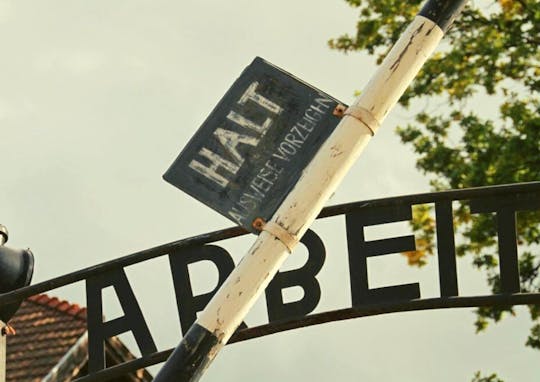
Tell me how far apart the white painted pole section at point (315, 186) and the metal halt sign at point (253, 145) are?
0.95 ft

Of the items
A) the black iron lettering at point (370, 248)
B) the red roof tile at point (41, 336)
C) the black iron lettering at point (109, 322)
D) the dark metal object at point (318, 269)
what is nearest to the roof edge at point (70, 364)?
the red roof tile at point (41, 336)

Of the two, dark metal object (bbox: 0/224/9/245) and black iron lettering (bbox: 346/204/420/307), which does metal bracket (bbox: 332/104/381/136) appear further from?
dark metal object (bbox: 0/224/9/245)

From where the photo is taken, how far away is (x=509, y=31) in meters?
17.9

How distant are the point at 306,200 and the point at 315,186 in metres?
0.07

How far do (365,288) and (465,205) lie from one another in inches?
386

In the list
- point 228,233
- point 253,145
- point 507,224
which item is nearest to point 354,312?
point 228,233

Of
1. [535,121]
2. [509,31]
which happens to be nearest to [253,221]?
[535,121]

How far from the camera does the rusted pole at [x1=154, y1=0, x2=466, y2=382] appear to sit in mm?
4621

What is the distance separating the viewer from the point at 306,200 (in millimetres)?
4742

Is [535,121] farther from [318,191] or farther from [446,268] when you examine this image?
[318,191]

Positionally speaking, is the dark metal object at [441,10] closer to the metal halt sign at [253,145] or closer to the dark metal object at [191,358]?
the metal halt sign at [253,145]

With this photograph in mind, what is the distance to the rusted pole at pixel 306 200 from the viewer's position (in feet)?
15.2

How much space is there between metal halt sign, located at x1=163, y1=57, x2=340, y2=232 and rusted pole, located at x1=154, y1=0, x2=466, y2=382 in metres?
0.29

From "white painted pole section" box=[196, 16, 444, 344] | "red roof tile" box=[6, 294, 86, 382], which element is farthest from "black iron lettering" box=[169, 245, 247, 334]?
"red roof tile" box=[6, 294, 86, 382]
